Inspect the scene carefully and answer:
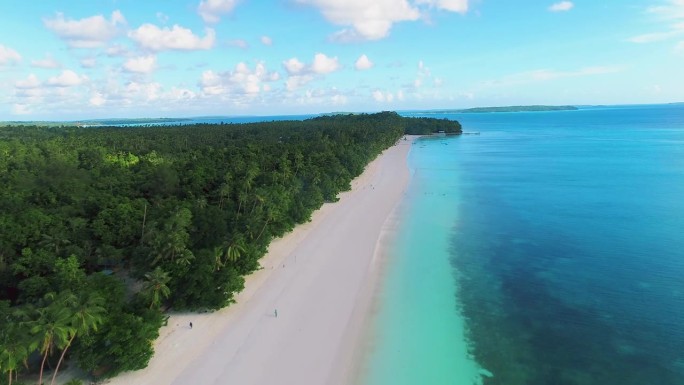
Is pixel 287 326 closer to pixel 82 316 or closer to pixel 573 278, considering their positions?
pixel 82 316

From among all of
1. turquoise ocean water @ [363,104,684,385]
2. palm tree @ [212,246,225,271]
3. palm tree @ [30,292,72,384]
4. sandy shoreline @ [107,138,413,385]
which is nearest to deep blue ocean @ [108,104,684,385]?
turquoise ocean water @ [363,104,684,385]

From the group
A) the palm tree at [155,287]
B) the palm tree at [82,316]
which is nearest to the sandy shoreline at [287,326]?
the palm tree at [155,287]

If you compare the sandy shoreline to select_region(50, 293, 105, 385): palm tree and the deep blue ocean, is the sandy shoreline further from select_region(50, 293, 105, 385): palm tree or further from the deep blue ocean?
select_region(50, 293, 105, 385): palm tree

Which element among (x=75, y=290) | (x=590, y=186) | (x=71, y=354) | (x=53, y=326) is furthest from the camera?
(x=590, y=186)

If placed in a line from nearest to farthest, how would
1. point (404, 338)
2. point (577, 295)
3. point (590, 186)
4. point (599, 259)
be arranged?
point (404, 338) < point (577, 295) < point (599, 259) < point (590, 186)

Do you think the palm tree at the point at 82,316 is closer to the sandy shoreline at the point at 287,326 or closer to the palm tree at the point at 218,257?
the sandy shoreline at the point at 287,326

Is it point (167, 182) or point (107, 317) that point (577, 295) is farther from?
point (167, 182)

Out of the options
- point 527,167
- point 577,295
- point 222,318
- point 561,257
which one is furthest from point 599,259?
point 527,167
